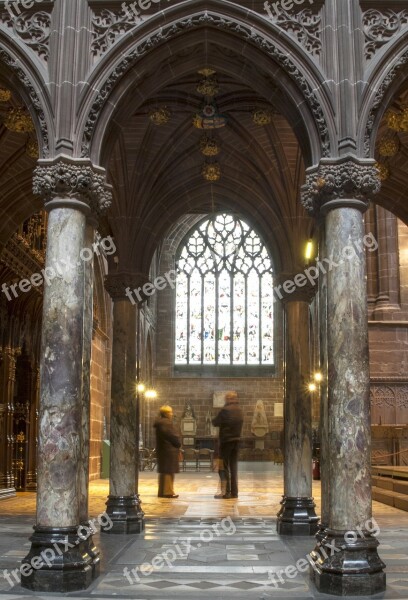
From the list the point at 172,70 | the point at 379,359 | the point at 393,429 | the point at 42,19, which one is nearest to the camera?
the point at 42,19

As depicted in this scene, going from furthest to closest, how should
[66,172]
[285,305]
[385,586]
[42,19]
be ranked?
[285,305]
[42,19]
[66,172]
[385,586]

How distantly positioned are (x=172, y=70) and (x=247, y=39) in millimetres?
973

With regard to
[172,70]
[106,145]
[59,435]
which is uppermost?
[172,70]

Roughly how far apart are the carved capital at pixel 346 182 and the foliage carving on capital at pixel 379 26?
1.22 metres

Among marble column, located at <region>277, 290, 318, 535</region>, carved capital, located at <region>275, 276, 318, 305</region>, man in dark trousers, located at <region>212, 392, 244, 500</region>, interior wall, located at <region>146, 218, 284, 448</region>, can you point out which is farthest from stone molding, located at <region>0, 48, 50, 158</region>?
interior wall, located at <region>146, 218, 284, 448</region>

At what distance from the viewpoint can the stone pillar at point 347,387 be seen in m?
6.79

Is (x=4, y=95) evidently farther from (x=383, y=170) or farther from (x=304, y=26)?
(x=383, y=170)

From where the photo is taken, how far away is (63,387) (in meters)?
→ 7.23

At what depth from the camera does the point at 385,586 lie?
22.2 ft

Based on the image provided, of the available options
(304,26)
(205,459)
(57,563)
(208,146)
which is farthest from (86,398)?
(205,459)

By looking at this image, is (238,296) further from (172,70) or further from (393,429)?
(172,70)

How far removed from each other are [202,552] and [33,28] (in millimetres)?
5849

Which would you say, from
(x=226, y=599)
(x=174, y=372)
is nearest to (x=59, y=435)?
(x=226, y=599)

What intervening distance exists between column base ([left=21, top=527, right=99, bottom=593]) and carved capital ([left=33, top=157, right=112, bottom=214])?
3102mm
